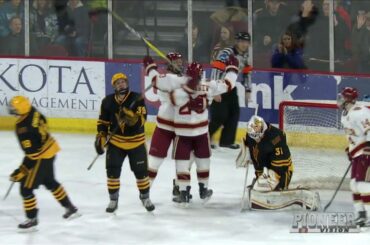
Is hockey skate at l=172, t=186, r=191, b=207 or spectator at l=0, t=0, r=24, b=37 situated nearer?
hockey skate at l=172, t=186, r=191, b=207

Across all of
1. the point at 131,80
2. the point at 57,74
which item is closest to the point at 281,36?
the point at 131,80

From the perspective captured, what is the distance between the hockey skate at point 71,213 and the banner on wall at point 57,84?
303cm

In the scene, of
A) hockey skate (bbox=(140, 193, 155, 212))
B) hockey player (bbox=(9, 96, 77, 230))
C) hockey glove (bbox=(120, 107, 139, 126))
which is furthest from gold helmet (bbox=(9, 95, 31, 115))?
hockey skate (bbox=(140, 193, 155, 212))

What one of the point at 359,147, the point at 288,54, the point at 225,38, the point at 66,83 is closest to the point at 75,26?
the point at 66,83

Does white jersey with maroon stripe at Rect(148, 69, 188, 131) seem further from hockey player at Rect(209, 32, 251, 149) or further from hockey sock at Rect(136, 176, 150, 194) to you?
hockey player at Rect(209, 32, 251, 149)

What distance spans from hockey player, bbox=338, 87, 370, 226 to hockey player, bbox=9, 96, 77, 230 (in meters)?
1.98

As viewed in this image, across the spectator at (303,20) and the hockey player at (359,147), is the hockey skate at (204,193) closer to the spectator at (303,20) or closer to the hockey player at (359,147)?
the hockey player at (359,147)

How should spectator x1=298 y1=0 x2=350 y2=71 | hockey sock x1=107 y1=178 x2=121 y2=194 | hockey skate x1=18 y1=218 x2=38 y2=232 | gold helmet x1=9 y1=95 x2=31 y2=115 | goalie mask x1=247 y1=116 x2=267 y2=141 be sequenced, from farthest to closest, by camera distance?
1. spectator x1=298 y1=0 x2=350 y2=71
2. goalie mask x1=247 y1=116 x2=267 y2=141
3. hockey sock x1=107 y1=178 x2=121 y2=194
4. hockey skate x1=18 y1=218 x2=38 y2=232
5. gold helmet x1=9 y1=95 x2=31 y2=115

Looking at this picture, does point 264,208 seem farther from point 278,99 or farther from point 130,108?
point 278,99

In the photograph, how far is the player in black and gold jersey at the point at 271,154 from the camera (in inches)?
322

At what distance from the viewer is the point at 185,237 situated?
764 centimetres

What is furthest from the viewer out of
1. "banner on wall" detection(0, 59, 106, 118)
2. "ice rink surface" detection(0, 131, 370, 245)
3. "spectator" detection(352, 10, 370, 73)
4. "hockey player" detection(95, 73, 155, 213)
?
"banner on wall" detection(0, 59, 106, 118)

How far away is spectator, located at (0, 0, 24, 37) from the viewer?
11141 millimetres

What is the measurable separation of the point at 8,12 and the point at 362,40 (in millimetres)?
3450
